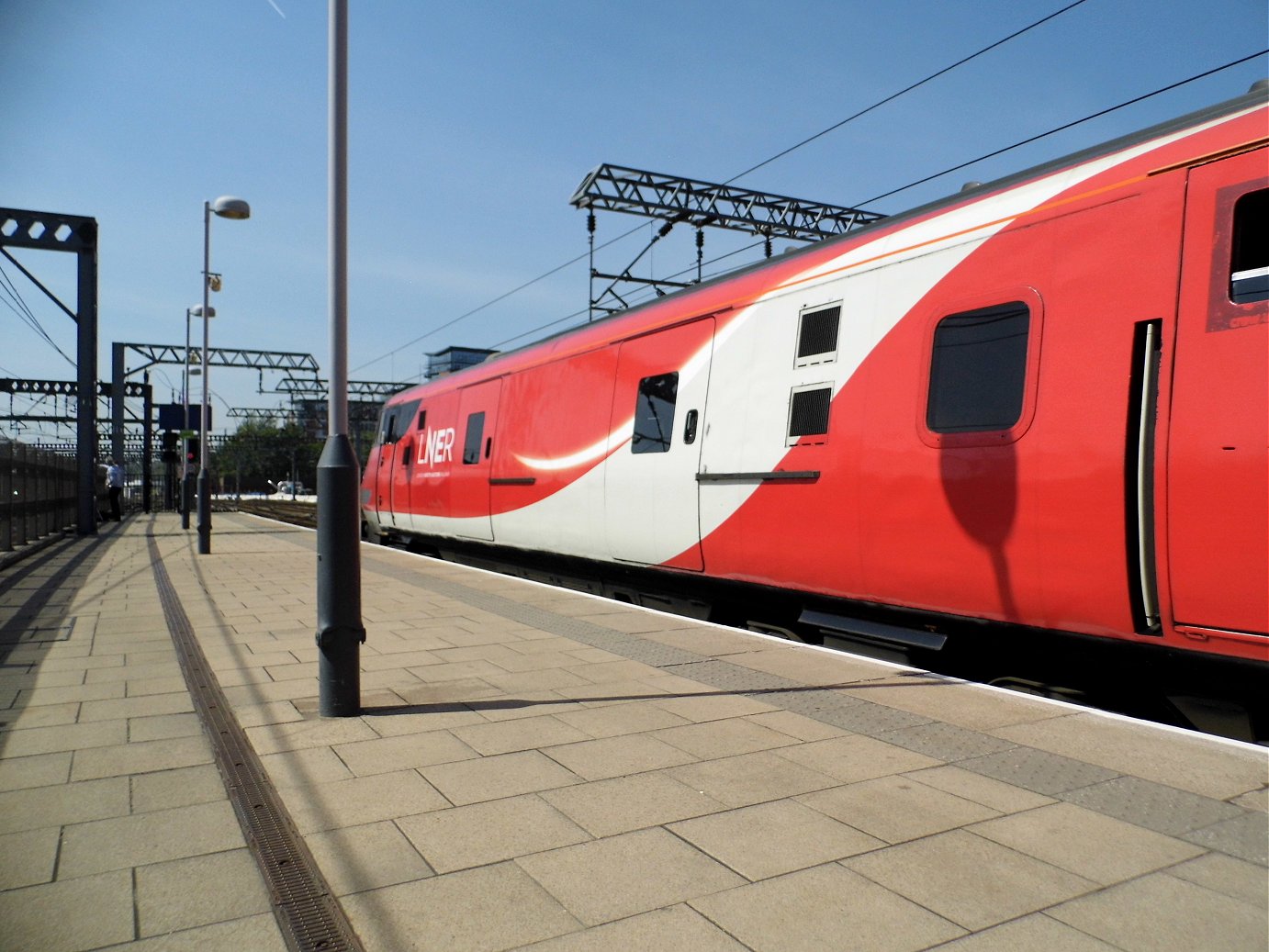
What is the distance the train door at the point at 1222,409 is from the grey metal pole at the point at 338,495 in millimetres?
3899

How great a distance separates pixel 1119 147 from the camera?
5000mm

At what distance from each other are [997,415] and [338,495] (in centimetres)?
355

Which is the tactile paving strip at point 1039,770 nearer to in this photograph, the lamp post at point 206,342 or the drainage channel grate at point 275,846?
the drainage channel grate at point 275,846

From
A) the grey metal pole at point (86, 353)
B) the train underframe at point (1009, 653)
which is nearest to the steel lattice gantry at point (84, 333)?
the grey metal pole at point (86, 353)

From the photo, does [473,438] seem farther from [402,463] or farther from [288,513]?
[288,513]

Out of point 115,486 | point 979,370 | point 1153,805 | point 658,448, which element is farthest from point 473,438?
point 115,486

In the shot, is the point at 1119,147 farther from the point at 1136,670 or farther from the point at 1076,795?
the point at 1076,795

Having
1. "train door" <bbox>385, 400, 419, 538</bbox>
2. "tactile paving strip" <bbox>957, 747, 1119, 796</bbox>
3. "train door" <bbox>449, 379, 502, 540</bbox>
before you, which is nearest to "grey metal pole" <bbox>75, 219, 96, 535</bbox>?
"train door" <bbox>385, 400, 419, 538</bbox>

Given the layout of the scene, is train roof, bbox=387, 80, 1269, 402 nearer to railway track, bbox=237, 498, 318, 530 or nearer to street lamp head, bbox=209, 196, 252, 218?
street lamp head, bbox=209, 196, 252, 218

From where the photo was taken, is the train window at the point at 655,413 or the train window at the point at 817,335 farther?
the train window at the point at 655,413

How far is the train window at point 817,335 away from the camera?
6.53 metres

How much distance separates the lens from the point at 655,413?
8.54m

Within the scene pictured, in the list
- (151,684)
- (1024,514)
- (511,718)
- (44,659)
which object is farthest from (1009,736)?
(44,659)

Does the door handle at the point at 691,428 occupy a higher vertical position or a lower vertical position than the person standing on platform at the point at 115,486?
higher
